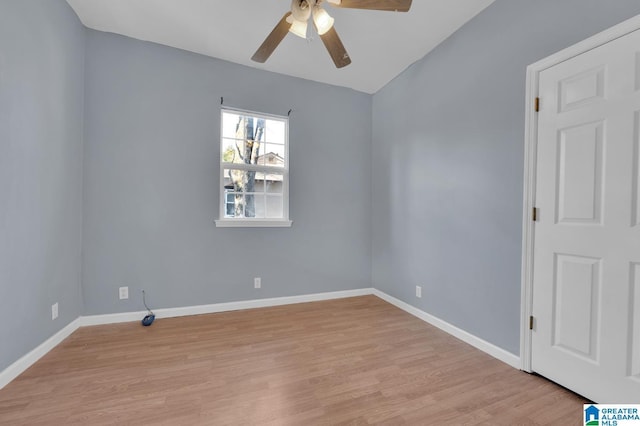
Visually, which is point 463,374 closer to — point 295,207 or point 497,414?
point 497,414

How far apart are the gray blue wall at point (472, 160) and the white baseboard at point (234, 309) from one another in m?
0.08

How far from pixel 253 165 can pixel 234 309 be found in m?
1.69

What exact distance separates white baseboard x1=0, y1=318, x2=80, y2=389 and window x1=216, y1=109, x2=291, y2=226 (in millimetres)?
1561

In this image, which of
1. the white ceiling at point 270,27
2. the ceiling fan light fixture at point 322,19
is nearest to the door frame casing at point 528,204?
the white ceiling at point 270,27

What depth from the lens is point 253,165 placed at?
10.3ft

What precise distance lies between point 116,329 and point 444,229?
129 inches

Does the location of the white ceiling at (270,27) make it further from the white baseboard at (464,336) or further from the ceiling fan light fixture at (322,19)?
the white baseboard at (464,336)

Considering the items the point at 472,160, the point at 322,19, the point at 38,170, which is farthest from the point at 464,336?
the point at 38,170

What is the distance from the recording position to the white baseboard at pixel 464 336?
1938 mm

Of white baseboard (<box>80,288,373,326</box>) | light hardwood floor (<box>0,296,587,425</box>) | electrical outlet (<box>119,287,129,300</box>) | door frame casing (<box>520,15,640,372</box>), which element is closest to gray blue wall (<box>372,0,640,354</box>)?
door frame casing (<box>520,15,640,372</box>)

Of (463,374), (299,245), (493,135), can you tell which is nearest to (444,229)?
(493,135)

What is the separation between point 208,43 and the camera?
2668mm

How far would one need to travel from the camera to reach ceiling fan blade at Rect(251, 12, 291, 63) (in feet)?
5.84

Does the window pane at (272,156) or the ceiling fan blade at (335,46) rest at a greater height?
the ceiling fan blade at (335,46)
